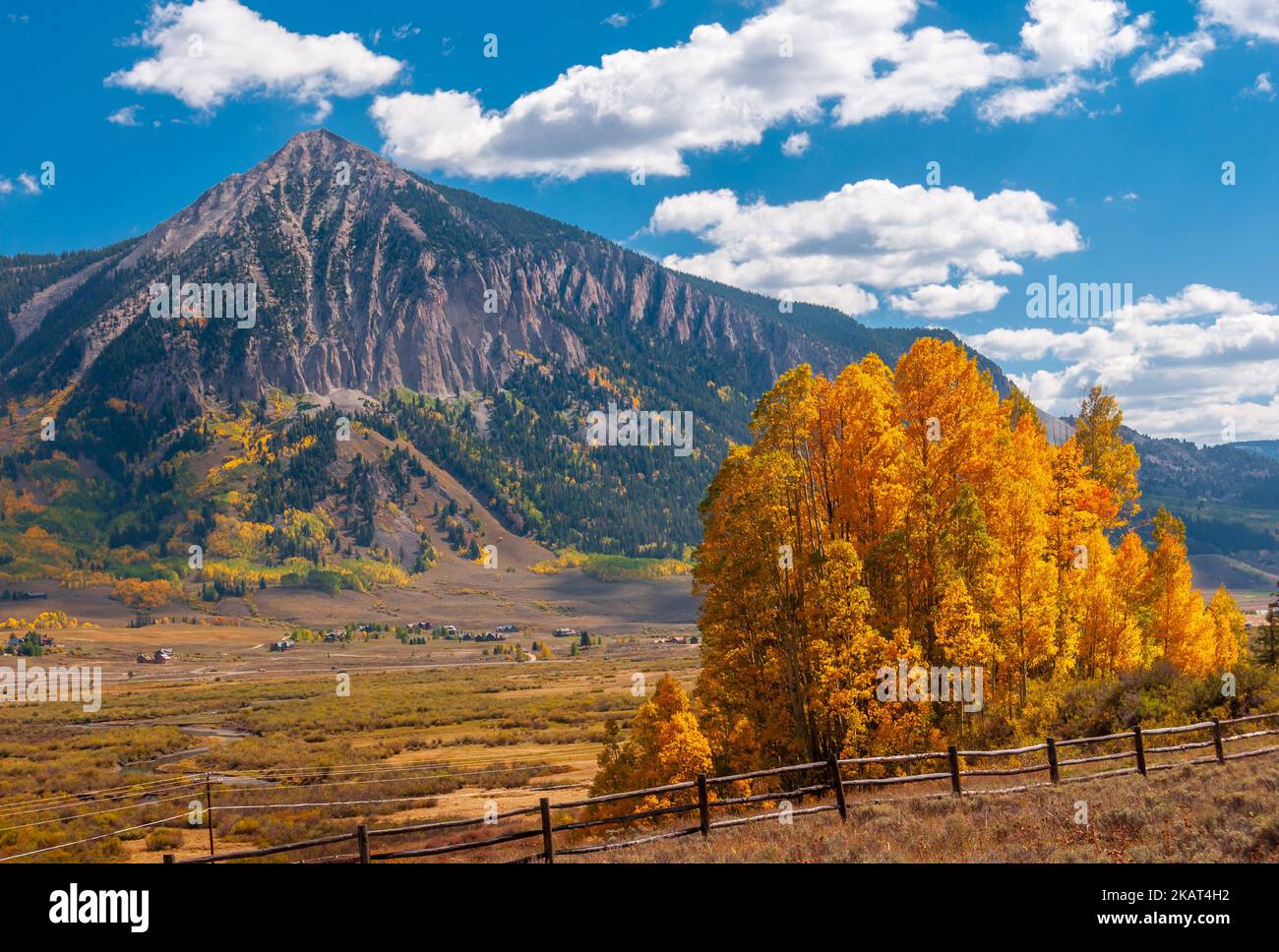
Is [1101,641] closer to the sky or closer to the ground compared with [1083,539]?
closer to the ground

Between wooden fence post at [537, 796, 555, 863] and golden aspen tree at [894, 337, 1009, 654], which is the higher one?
golden aspen tree at [894, 337, 1009, 654]

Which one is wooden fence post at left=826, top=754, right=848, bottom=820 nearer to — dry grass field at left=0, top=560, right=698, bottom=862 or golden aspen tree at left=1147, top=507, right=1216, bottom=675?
dry grass field at left=0, top=560, right=698, bottom=862

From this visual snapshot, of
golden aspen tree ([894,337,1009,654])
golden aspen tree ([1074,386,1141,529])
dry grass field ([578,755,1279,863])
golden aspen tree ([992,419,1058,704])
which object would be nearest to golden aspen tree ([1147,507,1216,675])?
golden aspen tree ([1074,386,1141,529])

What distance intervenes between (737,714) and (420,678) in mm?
140917

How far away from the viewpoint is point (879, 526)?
3353 cm

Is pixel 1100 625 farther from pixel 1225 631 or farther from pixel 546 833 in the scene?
pixel 546 833

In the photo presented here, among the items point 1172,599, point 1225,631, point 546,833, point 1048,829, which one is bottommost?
point 1225,631

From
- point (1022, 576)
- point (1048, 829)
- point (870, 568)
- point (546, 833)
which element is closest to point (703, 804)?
point (546, 833)

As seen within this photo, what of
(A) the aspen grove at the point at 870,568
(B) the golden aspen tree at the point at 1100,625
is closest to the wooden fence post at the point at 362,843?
(A) the aspen grove at the point at 870,568

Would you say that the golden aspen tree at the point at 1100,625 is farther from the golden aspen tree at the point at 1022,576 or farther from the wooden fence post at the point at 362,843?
the wooden fence post at the point at 362,843

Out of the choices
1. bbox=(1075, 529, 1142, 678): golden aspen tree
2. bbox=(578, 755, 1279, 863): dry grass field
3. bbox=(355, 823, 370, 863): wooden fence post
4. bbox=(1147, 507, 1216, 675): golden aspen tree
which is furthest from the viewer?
bbox=(1147, 507, 1216, 675): golden aspen tree
